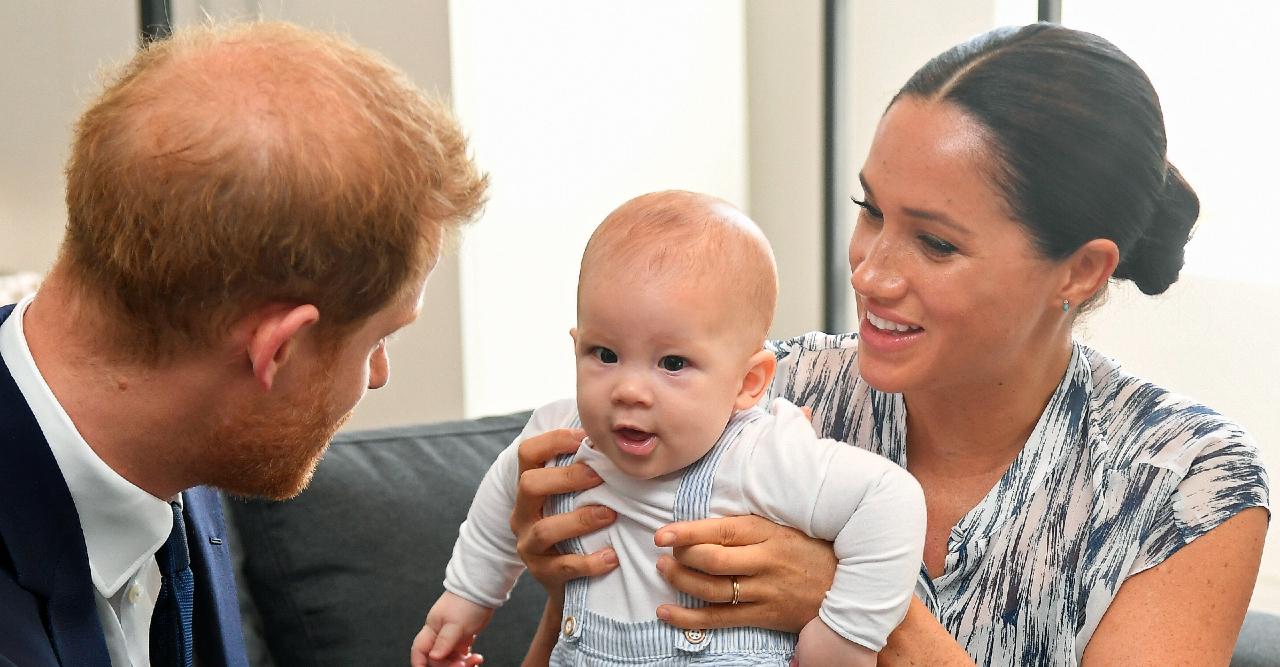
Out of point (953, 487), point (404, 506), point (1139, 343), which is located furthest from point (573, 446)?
point (1139, 343)

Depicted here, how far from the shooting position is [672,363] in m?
1.46

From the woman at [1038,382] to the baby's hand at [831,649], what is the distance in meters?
0.14

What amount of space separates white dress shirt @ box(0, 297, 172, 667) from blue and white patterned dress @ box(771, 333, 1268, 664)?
3.20ft

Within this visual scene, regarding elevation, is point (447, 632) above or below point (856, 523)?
below

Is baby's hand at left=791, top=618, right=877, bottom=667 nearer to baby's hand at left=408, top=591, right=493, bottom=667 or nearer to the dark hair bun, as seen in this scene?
baby's hand at left=408, top=591, right=493, bottom=667

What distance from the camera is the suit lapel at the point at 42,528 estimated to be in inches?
51.8

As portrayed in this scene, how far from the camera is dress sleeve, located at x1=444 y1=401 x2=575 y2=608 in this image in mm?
1705

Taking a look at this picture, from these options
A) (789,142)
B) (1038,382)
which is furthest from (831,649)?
(789,142)

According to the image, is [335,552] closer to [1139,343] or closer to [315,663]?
[315,663]

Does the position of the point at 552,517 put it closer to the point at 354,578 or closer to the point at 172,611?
the point at 172,611

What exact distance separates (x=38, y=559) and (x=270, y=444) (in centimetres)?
26

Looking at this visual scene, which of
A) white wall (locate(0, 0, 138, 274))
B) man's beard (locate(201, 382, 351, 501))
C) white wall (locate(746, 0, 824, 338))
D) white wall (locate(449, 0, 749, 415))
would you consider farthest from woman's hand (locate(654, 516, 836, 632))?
white wall (locate(746, 0, 824, 338))

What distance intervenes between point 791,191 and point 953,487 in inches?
110

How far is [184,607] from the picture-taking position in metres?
1.57
